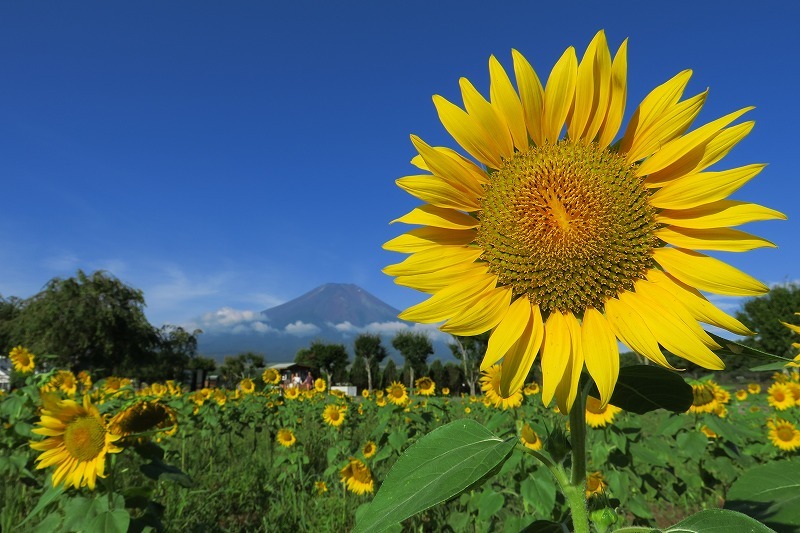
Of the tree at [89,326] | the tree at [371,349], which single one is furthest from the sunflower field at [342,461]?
the tree at [371,349]

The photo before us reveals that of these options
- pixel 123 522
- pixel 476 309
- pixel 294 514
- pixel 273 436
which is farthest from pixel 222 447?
pixel 476 309

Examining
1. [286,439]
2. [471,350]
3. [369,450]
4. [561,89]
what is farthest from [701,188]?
[286,439]

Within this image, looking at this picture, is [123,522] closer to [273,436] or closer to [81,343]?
[273,436]

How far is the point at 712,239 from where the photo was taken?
104 centimetres

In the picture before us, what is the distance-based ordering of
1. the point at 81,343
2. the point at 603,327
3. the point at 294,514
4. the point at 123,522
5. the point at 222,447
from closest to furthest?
the point at 603,327, the point at 123,522, the point at 294,514, the point at 222,447, the point at 81,343

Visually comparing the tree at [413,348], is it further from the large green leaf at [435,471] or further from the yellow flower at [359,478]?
the large green leaf at [435,471]

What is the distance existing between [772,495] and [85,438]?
3.29 metres

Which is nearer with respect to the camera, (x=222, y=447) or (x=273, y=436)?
(x=222, y=447)

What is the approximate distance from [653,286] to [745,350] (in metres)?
0.21

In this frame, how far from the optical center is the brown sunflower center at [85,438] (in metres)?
2.91

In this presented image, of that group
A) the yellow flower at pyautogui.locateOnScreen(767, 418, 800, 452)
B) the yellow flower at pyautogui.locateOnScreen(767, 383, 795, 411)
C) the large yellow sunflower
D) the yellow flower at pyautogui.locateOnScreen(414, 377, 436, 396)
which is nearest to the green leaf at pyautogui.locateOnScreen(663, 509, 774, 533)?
the large yellow sunflower

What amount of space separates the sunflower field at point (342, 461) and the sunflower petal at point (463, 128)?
60 centimetres

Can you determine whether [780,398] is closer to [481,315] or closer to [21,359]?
[481,315]

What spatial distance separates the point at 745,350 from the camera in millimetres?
908
